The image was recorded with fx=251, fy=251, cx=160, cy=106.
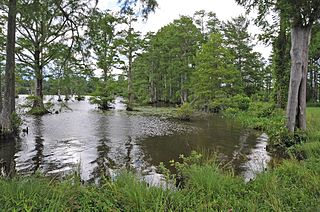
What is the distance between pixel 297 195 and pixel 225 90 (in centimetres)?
1973

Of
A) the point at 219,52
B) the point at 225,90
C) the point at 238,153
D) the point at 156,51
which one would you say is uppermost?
the point at 156,51

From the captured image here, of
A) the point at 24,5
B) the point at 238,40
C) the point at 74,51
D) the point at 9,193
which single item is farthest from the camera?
the point at 238,40

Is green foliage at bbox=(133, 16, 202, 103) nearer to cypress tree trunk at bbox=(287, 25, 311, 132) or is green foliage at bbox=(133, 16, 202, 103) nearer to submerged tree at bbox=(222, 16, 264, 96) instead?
submerged tree at bbox=(222, 16, 264, 96)

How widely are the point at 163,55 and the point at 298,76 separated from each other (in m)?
26.2

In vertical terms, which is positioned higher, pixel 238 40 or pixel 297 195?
pixel 238 40

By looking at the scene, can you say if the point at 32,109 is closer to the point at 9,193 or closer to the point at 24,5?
the point at 24,5

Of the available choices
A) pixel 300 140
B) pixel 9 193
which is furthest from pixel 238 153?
pixel 9 193

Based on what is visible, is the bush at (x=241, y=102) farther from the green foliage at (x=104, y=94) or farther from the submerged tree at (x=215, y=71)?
the green foliage at (x=104, y=94)

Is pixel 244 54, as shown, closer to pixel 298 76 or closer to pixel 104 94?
pixel 104 94

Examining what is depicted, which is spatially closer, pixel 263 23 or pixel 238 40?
pixel 263 23

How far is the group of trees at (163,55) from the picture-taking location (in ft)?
26.2

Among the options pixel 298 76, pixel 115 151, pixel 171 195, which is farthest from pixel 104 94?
pixel 171 195

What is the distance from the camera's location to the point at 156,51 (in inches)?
1337

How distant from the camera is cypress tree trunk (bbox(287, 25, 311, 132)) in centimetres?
801
